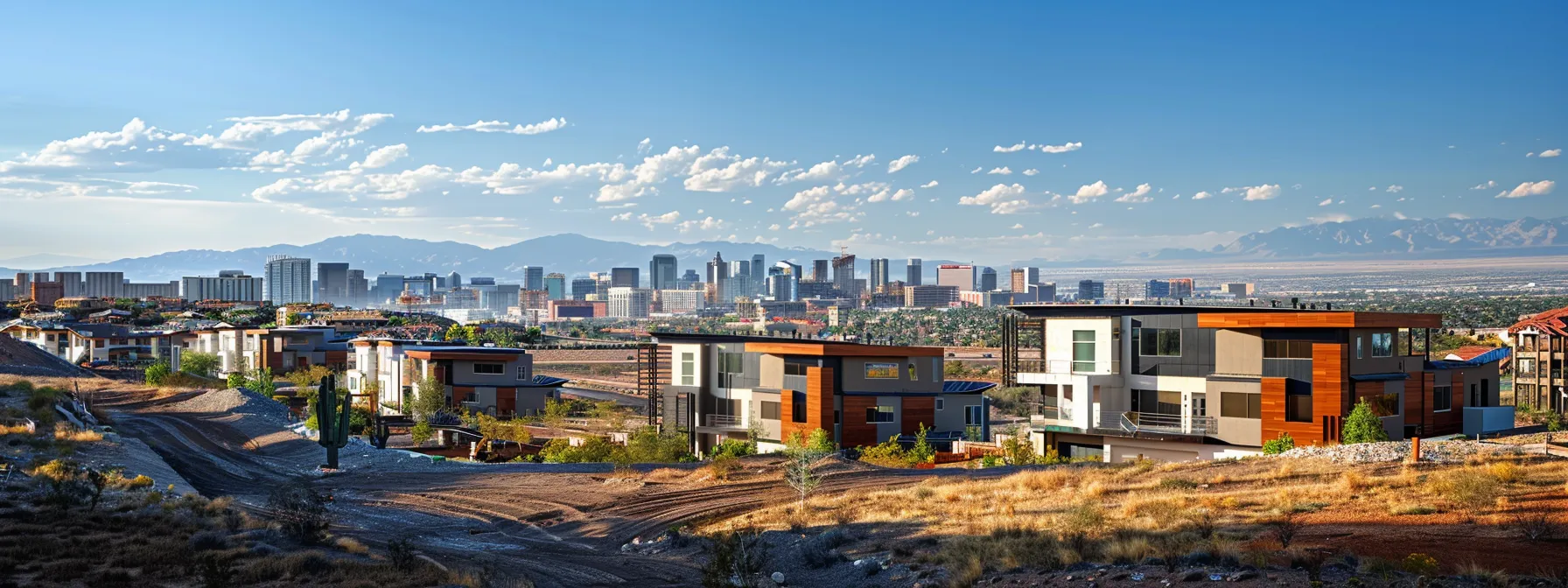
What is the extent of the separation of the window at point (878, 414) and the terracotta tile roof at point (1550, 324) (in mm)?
33202

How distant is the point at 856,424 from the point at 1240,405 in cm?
1417

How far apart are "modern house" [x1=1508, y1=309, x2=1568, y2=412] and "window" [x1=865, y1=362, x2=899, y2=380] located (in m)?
29.9

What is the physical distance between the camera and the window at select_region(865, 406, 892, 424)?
1826 inches

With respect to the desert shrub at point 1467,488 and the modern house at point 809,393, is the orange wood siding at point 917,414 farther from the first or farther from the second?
the desert shrub at point 1467,488

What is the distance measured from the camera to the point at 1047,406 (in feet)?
140

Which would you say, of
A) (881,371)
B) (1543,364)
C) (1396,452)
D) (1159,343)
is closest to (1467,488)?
(1396,452)

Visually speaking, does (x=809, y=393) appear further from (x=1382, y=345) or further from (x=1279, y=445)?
(x=1382, y=345)

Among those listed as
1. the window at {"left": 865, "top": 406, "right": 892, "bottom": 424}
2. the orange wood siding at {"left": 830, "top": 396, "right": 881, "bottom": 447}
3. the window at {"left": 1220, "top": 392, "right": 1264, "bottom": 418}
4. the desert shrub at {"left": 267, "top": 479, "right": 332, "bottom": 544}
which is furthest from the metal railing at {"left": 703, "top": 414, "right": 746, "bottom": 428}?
the desert shrub at {"left": 267, "top": 479, "right": 332, "bottom": 544}

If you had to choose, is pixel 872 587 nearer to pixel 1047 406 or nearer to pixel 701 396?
pixel 1047 406

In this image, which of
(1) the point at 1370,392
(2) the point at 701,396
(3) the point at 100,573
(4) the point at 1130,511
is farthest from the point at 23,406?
(1) the point at 1370,392

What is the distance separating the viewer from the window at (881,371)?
46656 millimetres

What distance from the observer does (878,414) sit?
153 feet

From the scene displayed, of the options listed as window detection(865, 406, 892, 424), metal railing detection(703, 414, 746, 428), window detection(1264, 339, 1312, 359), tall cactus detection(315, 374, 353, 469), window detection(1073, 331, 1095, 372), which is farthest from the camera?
metal railing detection(703, 414, 746, 428)

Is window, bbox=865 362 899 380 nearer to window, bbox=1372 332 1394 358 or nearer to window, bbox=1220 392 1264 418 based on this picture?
window, bbox=1220 392 1264 418
